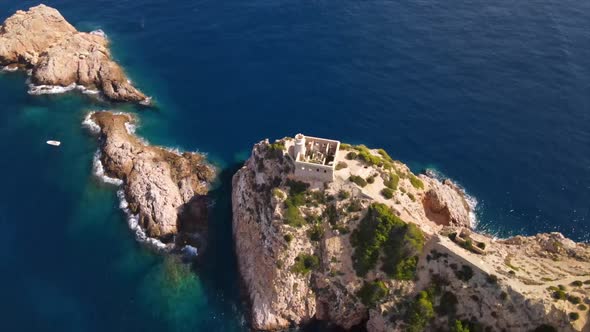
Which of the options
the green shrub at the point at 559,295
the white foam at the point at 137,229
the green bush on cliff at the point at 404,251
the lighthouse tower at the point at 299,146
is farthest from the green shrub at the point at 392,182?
the white foam at the point at 137,229

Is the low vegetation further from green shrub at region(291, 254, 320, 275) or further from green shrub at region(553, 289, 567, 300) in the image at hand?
green shrub at region(553, 289, 567, 300)

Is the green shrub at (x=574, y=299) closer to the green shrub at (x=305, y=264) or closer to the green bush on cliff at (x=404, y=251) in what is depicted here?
the green bush on cliff at (x=404, y=251)

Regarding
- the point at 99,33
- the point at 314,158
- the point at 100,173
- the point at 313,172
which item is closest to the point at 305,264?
the point at 313,172

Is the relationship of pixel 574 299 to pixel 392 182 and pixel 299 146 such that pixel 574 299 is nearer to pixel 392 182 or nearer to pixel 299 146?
pixel 392 182

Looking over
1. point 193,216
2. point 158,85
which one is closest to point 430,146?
point 193,216

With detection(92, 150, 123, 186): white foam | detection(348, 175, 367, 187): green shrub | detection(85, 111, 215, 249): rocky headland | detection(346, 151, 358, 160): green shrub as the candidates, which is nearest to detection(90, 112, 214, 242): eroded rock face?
detection(85, 111, 215, 249): rocky headland

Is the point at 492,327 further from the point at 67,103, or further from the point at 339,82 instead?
the point at 67,103
